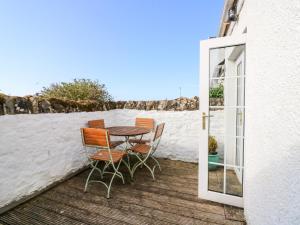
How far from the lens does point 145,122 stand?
4215 millimetres

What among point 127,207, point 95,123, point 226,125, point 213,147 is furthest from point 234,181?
point 95,123

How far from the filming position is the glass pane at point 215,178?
2572 millimetres

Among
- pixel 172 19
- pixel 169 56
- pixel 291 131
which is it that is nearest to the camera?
pixel 291 131

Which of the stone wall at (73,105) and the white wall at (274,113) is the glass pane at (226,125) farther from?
the white wall at (274,113)

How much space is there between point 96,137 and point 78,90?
3133 millimetres

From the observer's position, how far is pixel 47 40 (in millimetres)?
5977

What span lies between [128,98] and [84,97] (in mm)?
1455

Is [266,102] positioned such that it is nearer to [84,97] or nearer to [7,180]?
[7,180]

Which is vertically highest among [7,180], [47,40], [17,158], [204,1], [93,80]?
[204,1]

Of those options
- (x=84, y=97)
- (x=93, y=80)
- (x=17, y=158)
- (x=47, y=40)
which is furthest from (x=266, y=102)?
(x=47, y=40)

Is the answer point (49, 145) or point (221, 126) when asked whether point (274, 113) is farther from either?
point (49, 145)

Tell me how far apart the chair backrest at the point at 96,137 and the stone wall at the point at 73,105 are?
79 centimetres

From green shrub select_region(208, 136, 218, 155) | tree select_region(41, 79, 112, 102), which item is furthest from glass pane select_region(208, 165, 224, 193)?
tree select_region(41, 79, 112, 102)

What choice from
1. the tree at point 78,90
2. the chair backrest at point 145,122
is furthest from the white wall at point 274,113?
the tree at point 78,90
